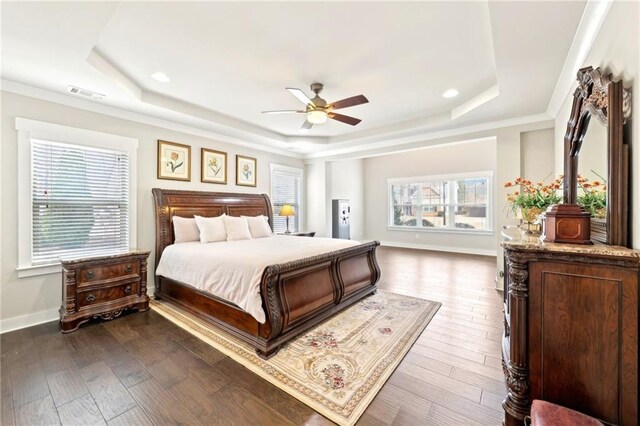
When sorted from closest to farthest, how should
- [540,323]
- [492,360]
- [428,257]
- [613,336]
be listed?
[613,336]
[540,323]
[492,360]
[428,257]

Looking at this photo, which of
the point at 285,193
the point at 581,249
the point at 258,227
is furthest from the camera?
the point at 285,193

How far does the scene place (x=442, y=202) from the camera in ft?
25.3

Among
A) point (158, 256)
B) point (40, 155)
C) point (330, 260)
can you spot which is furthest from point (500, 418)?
point (40, 155)

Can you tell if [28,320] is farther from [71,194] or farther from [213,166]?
[213,166]

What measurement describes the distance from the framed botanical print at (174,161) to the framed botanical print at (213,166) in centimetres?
26

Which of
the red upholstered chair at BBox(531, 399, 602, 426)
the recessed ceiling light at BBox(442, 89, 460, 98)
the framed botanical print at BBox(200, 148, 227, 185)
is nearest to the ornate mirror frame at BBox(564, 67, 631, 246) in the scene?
the red upholstered chair at BBox(531, 399, 602, 426)

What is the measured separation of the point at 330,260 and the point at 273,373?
1.29 meters

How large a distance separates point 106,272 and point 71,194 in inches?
42.8

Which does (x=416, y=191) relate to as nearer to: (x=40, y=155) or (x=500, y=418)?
(x=500, y=418)

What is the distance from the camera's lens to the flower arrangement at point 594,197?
1.75 metres

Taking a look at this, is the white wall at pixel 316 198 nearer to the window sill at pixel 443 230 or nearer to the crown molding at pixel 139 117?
the crown molding at pixel 139 117

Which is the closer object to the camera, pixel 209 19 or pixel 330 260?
pixel 209 19

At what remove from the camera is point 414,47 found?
8.05 feet

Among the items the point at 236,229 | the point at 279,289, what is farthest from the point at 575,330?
the point at 236,229
